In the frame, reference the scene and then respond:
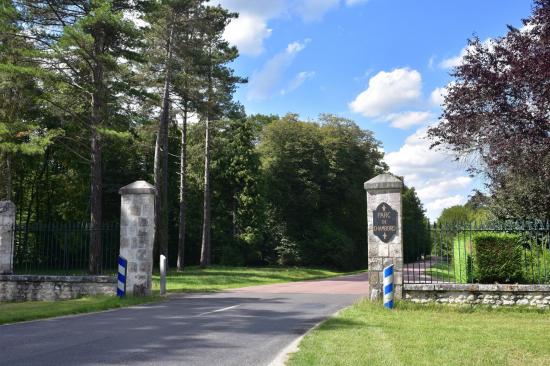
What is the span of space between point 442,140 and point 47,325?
14731mm

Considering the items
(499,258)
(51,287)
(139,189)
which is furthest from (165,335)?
(51,287)

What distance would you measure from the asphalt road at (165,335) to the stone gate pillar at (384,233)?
1504 mm

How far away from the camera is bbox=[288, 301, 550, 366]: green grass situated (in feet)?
22.6

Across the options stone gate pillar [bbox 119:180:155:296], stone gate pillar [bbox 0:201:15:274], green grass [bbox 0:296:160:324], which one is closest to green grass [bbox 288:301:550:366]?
green grass [bbox 0:296:160:324]

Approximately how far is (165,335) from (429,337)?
445 centimetres

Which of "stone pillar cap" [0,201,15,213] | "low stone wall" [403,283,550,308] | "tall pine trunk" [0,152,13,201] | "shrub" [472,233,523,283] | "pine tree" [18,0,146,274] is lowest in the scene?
"low stone wall" [403,283,550,308]

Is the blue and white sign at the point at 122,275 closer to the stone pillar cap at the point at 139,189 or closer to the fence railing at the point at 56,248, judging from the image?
the fence railing at the point at 56,248

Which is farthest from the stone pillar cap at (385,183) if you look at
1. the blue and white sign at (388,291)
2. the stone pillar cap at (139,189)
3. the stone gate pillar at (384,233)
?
the stone pillar cap at (139,189)

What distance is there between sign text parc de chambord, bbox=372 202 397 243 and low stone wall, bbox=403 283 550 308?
1.31 meters

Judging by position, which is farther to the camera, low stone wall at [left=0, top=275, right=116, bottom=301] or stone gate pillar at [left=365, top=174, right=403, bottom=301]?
low stone wall at [left=0, top=275, right=116, bottom=301]

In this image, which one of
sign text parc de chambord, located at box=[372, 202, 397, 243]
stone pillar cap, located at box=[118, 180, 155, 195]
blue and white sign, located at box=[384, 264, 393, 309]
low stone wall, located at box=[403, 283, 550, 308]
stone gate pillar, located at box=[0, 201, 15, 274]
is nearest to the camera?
low stone wall, located at box=[403, 283, 550, 308]

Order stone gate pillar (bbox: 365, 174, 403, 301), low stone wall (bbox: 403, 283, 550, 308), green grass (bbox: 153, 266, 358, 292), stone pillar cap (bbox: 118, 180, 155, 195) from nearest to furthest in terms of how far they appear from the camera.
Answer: low stone wall (bbox: 403, 283, 550, 308) → stone gate pillar (bbox: 365, 174, 403, 301) → stone pillar cap (bbox: 118, 180, 155, 195) → green grass (bbox: 153, 266, 358, 292)

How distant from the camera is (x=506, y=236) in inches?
506

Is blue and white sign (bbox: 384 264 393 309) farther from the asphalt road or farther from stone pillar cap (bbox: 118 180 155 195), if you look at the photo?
stone pillar cap (bbox: 118 180 155 195)
